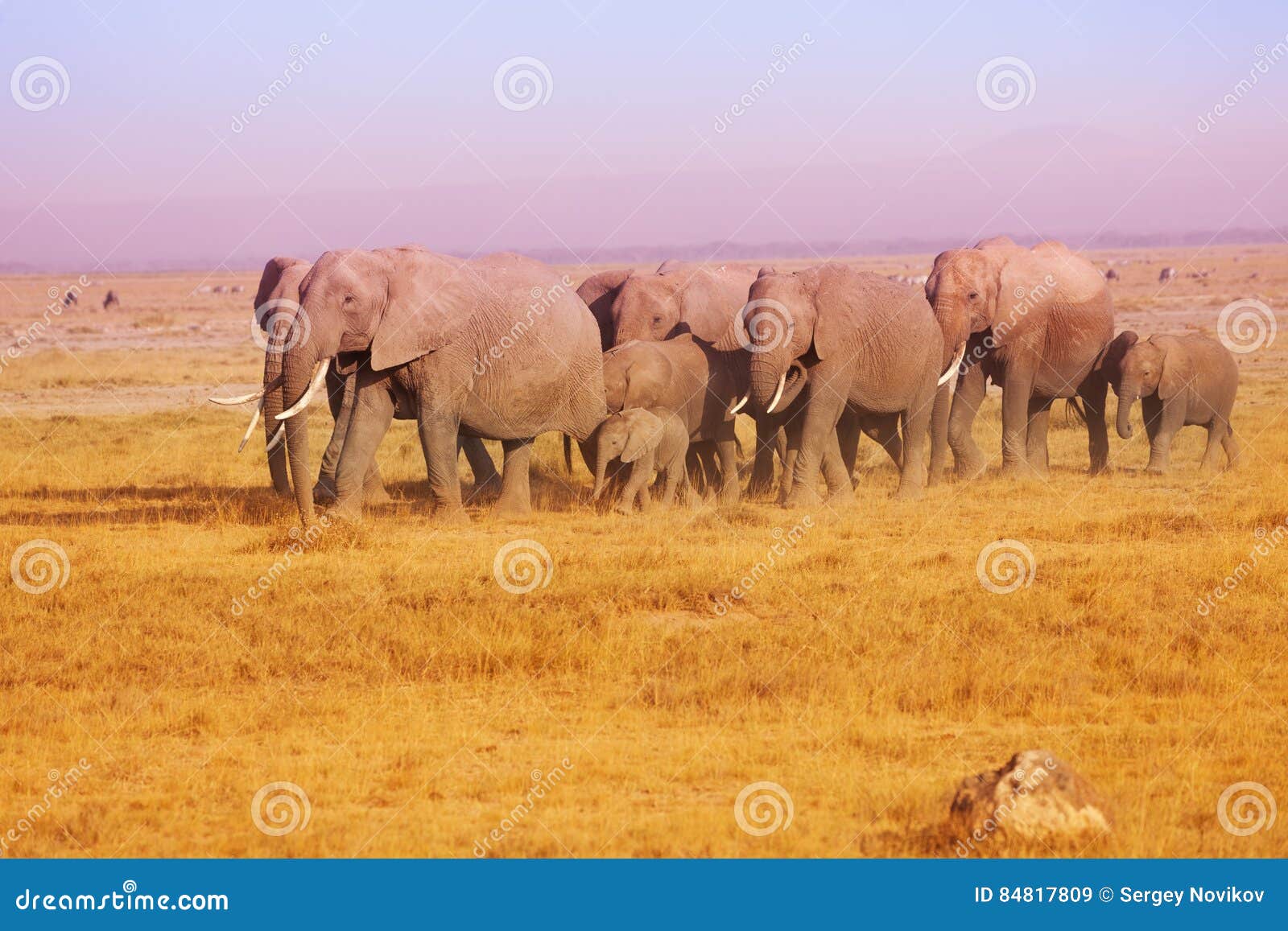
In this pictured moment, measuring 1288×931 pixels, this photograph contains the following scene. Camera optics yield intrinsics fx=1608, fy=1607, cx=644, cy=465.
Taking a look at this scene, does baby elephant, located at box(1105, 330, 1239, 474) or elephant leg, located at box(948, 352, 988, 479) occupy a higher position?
baby elephant, located at box(1105, 330, 1239, 474)

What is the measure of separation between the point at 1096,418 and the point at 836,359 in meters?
5.41

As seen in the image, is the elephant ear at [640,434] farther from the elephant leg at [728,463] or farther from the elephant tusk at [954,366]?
the elephant tusk at [954,366]

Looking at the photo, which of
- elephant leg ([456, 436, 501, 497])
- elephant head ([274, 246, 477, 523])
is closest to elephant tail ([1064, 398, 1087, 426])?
elephant leg ([456, 436, 501, 497])

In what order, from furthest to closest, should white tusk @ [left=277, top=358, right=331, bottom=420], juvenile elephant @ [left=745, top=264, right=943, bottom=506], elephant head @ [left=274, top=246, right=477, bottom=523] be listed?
1. juvenile elephant @ [left=745, top=264, right=943, bottom=506]
2. elephant head @ [left=274, top=246, right=477, bottom=523]
3. white tusk @ [left=277, top=358, right=331, bottom=420]

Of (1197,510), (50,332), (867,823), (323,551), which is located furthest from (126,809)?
(50,332)

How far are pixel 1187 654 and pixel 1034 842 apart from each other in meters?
4.23

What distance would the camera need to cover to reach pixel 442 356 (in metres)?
16.1

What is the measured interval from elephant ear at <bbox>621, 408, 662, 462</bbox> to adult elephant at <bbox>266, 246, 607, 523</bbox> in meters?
0.75

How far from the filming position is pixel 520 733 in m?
9.75

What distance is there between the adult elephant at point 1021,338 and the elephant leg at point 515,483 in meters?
6.32

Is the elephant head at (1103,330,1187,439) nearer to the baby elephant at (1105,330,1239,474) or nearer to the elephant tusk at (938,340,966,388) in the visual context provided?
the baby elephant at (1105,330,1239,474)

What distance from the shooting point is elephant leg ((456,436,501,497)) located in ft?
60.4

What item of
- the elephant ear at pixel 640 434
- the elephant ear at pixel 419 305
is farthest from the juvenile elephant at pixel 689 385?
the elephant ear at pixel 419 305

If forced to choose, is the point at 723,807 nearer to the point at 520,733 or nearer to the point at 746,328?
the point at 520,733
